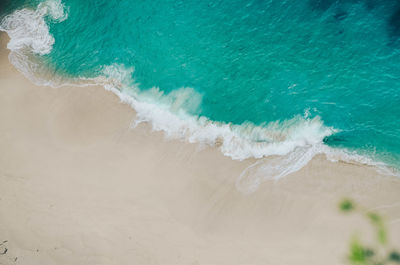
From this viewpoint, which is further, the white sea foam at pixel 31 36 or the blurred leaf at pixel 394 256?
the white sea foam at pixel 31 36

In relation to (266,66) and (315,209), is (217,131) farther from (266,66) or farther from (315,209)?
(315,209)

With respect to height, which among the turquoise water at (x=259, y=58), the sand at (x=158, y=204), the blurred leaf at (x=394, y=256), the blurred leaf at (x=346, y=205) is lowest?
the sand at (x=158, y=204)

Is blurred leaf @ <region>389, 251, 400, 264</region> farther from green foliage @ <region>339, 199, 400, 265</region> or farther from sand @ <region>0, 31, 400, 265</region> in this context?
sand @ <region>0, 31, 400, 265</region>

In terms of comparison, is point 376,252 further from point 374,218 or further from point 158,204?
point 158,204

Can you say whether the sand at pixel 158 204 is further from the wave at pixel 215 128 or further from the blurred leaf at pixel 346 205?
the wave at pixel 215 128

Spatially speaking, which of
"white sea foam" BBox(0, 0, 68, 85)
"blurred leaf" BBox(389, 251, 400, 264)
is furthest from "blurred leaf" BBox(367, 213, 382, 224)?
"white sea foam" BBox(0, 0, 68, 85)

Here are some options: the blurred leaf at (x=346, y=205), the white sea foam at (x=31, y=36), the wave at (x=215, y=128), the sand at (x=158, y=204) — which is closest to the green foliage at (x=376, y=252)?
the sand at (x=158, y=204)
